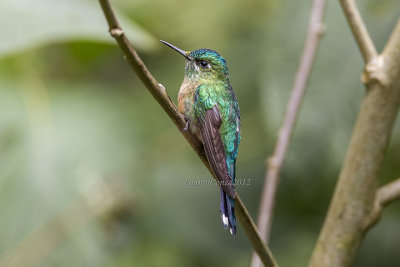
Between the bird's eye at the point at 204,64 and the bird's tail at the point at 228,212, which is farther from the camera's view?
the bird's eye at the point at 204,64

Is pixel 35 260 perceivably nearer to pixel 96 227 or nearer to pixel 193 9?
pixel 96 227

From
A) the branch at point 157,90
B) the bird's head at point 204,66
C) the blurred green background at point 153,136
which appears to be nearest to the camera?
the branch at point 157,90

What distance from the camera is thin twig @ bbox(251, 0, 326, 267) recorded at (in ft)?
5.79

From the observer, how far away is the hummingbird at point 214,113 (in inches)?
59.9

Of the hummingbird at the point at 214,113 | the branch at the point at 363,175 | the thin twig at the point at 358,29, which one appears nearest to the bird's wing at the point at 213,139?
the hummingbird at the point at 214,113

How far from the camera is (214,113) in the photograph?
1835 millimetres

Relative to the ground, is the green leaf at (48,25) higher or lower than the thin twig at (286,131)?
higher

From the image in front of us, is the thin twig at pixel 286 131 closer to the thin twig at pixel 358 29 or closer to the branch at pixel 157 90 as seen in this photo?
the thin twig at pixel 358 29

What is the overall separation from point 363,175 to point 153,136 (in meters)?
1.30

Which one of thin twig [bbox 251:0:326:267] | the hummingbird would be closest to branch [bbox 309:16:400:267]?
thin twig [bbox 251:0:326:267]

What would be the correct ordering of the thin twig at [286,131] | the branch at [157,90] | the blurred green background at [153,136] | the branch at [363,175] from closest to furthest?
the branch at [157,90], the branch at [363,175], the thin twig at [286,131], the blurred green background at [153,136]

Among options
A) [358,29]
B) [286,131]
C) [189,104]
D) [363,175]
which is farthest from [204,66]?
[363,175]

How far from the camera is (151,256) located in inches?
108

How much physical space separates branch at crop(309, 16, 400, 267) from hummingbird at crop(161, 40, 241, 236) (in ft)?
1.04
